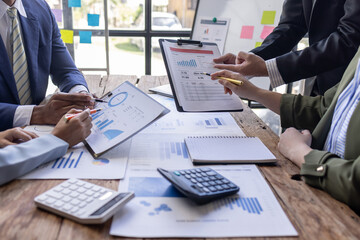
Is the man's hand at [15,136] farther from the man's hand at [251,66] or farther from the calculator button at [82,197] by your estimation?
the man's hand at [251,66]

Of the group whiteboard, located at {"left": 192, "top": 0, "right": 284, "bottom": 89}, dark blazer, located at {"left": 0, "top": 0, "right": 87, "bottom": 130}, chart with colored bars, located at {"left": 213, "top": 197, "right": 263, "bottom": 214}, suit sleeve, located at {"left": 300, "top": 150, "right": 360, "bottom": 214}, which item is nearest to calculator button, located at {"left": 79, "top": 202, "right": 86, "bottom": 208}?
chart with colored bars, located at {"left": 213, "top": 197, "right": 263, "bottom": 214}

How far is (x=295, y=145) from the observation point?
103cm

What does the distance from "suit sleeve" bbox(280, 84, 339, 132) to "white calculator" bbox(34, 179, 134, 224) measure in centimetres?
72

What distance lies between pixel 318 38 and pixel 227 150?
0.91m

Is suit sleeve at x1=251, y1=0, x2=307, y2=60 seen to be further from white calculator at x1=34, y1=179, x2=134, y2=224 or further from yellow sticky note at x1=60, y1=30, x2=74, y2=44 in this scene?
yellow sticky note at x1=60, y1=30, x2=74, y2=44

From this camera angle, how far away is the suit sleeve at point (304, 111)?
1216 millimetres

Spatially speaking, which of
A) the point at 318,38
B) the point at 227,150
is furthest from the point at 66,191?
the point at 318,38

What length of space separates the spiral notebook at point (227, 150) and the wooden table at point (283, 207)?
0.05 m

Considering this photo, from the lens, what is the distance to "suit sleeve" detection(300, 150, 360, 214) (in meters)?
0.76

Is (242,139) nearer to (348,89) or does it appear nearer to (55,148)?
(348,89)

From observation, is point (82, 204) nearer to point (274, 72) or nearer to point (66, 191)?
point (66, 191)

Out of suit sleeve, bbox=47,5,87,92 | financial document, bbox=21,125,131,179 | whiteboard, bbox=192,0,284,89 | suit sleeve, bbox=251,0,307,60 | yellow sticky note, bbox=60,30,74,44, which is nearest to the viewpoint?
financial document, bbox=21,125,131,179

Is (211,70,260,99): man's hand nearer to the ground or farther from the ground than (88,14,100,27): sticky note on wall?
nearer to the ground

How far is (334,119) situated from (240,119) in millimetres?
421
